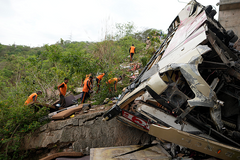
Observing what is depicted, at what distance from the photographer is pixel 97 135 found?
403 centimetres

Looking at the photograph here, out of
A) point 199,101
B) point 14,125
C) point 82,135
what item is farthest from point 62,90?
point 199,101

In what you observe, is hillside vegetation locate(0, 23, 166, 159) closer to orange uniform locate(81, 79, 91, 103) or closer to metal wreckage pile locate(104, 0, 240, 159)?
orange uniform locate(81, 79, 91, 103)

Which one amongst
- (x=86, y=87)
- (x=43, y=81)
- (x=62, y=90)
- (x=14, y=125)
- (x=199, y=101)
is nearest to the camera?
(x=199, y=101)

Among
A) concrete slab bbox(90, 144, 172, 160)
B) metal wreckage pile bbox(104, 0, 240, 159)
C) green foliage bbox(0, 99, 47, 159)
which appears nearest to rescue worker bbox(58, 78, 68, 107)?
green foliage bbox(0, 99, 47, 159)

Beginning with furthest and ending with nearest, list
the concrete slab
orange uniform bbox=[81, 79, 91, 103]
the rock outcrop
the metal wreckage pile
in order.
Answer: orange uniform bbox=[81, 79, 91, 103]
the rock outcrop
the concrete slab
the metal wreckage pile

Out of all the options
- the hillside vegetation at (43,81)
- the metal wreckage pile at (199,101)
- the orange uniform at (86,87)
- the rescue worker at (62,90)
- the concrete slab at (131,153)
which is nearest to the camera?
the metal wreckage pile at (199,101)

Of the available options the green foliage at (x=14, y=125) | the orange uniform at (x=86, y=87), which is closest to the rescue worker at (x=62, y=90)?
the orange uniform at (x=86, y=87)

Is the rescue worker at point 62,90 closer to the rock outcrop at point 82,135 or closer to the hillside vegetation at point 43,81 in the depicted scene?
the hillside vegetation at point 43,81

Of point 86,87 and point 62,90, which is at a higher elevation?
point 86,87

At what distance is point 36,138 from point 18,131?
53cm

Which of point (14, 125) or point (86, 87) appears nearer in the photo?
point (14, 125)

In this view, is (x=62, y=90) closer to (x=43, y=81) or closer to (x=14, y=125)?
(x=14, y=125)

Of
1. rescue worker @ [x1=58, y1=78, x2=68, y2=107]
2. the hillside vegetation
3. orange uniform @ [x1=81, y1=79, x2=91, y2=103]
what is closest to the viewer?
the hillside vegetation

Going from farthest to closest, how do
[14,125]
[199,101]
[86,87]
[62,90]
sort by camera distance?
[86,87]
[62,90]
[14,125]
[199,101]
